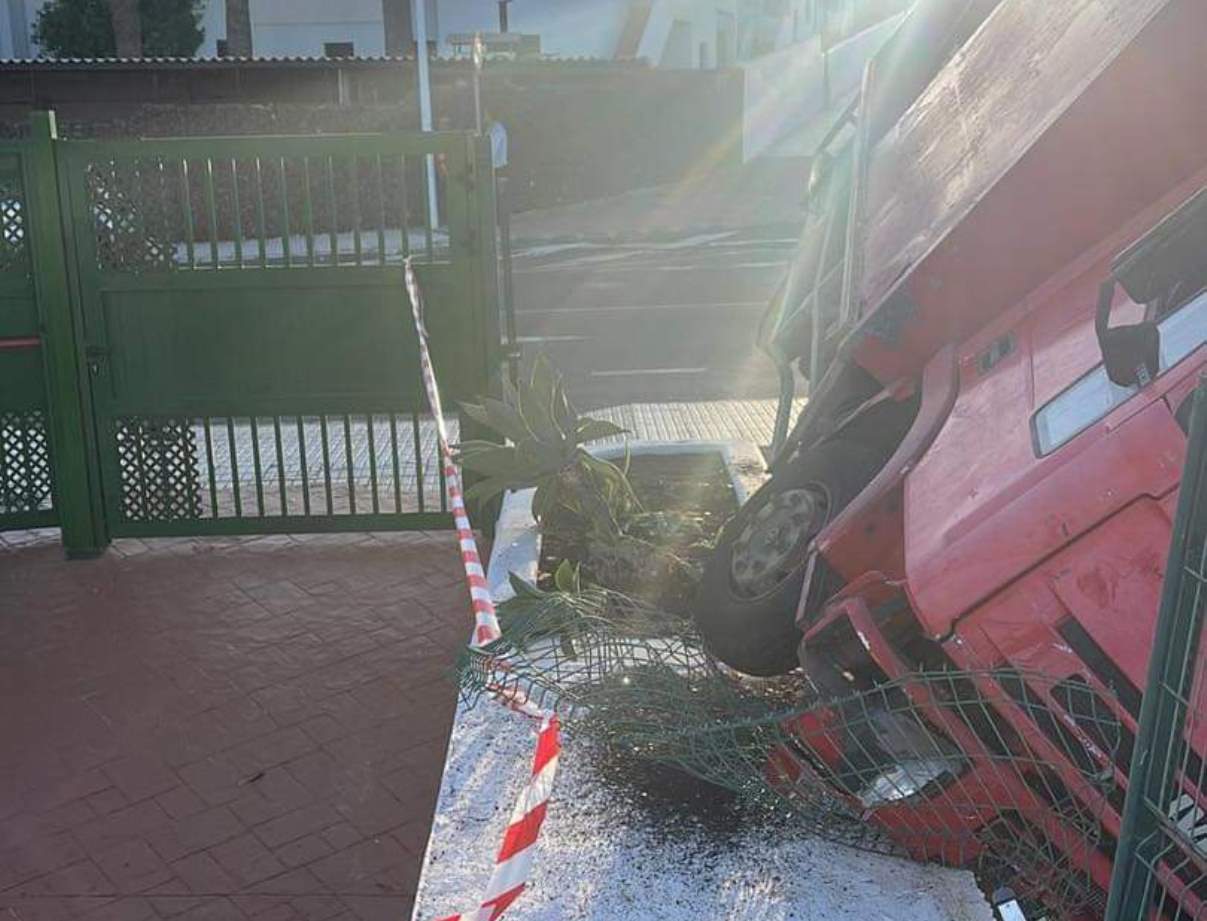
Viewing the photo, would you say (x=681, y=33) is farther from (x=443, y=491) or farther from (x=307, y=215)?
(x=307, y=215)

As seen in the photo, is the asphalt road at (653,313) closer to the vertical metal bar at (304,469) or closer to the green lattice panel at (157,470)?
the vertical metal bar at (304,469)

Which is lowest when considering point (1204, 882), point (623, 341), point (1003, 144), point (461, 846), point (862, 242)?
point (623, 341)

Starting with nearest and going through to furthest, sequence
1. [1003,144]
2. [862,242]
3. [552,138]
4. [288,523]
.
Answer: [1003,144] < [862,242] < [288,523] < [552,138]

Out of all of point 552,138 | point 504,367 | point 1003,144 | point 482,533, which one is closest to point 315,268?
point 504,367

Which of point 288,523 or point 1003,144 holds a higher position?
point 1003,144

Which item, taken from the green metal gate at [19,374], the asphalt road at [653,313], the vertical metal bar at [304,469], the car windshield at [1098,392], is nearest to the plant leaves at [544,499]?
the vertical metal bar at [304,469]

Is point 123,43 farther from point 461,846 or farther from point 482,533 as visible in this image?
point 461,846

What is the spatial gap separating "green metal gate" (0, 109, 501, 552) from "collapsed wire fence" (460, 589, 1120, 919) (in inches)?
103

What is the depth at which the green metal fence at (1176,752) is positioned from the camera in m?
2.20

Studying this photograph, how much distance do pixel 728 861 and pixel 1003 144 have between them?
2079 millimetres

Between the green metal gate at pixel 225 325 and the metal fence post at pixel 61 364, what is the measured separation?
0.03ft

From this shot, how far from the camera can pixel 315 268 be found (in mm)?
6680

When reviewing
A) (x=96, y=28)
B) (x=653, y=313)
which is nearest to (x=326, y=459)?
(x=653, y=313)

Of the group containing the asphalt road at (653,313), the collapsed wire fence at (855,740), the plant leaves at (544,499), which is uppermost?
the collapsed wire fence at (855,740)
